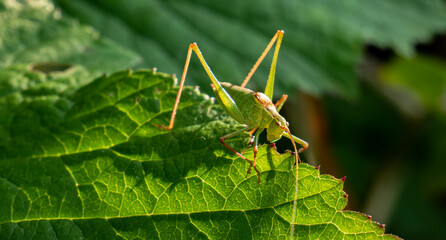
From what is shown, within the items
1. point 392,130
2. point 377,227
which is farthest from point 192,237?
point 392,130

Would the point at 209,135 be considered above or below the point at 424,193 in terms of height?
above

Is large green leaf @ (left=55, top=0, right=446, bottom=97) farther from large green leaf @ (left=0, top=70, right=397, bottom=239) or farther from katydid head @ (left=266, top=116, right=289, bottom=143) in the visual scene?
large green leaf @ (left=0, top=70, right=397, bottom=239)

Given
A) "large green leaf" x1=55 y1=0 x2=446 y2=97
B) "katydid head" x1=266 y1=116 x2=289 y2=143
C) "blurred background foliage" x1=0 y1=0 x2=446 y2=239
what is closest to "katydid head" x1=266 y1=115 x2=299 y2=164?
"katydid head" x1=266 y1=116 x2=289 y2=143

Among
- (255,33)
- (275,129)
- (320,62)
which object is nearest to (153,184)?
(275,129)

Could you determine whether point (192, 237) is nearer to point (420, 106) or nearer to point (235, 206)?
point (235, 206)

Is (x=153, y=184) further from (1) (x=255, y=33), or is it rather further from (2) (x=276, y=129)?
(1) (x=255, y=33)

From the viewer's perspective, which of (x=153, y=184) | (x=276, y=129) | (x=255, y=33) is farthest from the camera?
(x=255, y=33)
